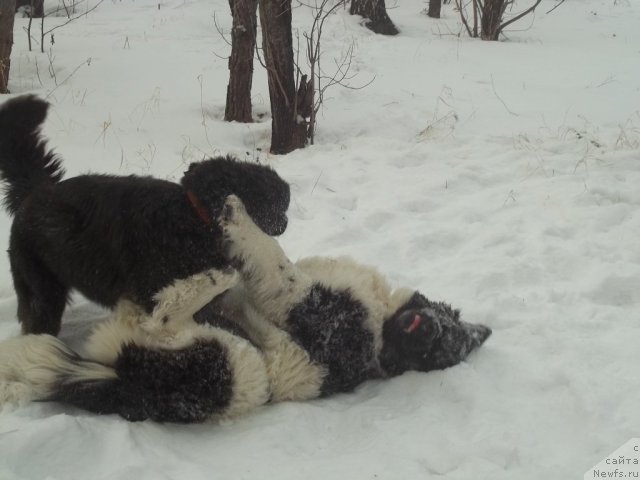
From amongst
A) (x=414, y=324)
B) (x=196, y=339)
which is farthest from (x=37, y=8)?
(x=414, y=324)

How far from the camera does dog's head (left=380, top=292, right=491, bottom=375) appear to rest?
9.61 ft

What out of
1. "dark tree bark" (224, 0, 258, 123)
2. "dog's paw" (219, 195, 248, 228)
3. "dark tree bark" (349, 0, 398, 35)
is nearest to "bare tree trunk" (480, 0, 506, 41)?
"dark tree bark" (349, 0, 398, 35)

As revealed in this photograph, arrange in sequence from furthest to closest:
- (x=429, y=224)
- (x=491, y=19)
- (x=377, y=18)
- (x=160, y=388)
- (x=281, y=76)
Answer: (x=377, y=18), (x=491, y=19), (x=281, y=76), (x=429, y=224), (x=160, y=388)

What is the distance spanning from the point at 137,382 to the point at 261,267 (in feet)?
2.63

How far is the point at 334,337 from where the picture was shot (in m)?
2.92

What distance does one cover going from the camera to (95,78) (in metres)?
7.68

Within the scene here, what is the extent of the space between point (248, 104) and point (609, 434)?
5635mm

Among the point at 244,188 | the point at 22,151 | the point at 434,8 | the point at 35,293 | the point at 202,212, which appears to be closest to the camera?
the point at 202,212

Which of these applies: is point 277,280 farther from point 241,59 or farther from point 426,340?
point 241,59

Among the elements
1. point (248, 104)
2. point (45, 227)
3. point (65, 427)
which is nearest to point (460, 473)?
point (65, 427)

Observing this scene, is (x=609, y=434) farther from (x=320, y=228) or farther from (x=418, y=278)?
(x=320, y=228)

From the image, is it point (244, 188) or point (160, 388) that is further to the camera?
point (244, 188)

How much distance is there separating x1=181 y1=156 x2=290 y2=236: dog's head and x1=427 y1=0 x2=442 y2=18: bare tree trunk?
1235cm

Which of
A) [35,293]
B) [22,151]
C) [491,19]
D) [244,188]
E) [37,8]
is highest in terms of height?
[37,8]
